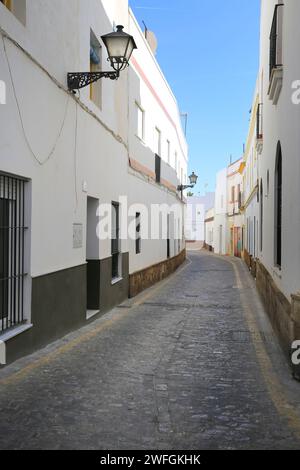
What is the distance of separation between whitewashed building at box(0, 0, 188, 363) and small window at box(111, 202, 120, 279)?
0.03 m

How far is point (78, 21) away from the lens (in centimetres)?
776

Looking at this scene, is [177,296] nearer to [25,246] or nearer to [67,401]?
[25,246]

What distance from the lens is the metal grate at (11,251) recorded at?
5535 millimetres

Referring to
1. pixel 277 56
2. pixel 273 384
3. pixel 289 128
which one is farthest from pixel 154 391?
pixel 277 56

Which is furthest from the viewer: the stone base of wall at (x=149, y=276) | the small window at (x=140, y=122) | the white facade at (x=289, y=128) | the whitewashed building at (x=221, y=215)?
the whitewashed building at (x=221, y=215)

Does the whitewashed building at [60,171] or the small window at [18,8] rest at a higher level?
the small window at [18,8]

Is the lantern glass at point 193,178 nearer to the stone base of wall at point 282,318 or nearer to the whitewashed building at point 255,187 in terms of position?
the whitewashed building at point 255,187

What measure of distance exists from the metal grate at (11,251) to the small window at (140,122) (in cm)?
800

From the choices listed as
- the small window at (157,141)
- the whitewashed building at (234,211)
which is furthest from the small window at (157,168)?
the whitewashed building at (234,211)

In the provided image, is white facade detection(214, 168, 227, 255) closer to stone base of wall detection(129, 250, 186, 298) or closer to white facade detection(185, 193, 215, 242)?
white facade detection(185, 193, 215, 242)

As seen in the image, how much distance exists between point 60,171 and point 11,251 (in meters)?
1.71

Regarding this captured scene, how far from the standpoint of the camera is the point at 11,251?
5.69 meters

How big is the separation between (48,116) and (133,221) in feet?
21.2

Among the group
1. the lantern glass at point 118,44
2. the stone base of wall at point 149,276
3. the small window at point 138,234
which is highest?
the lantern glass at point 118,44
